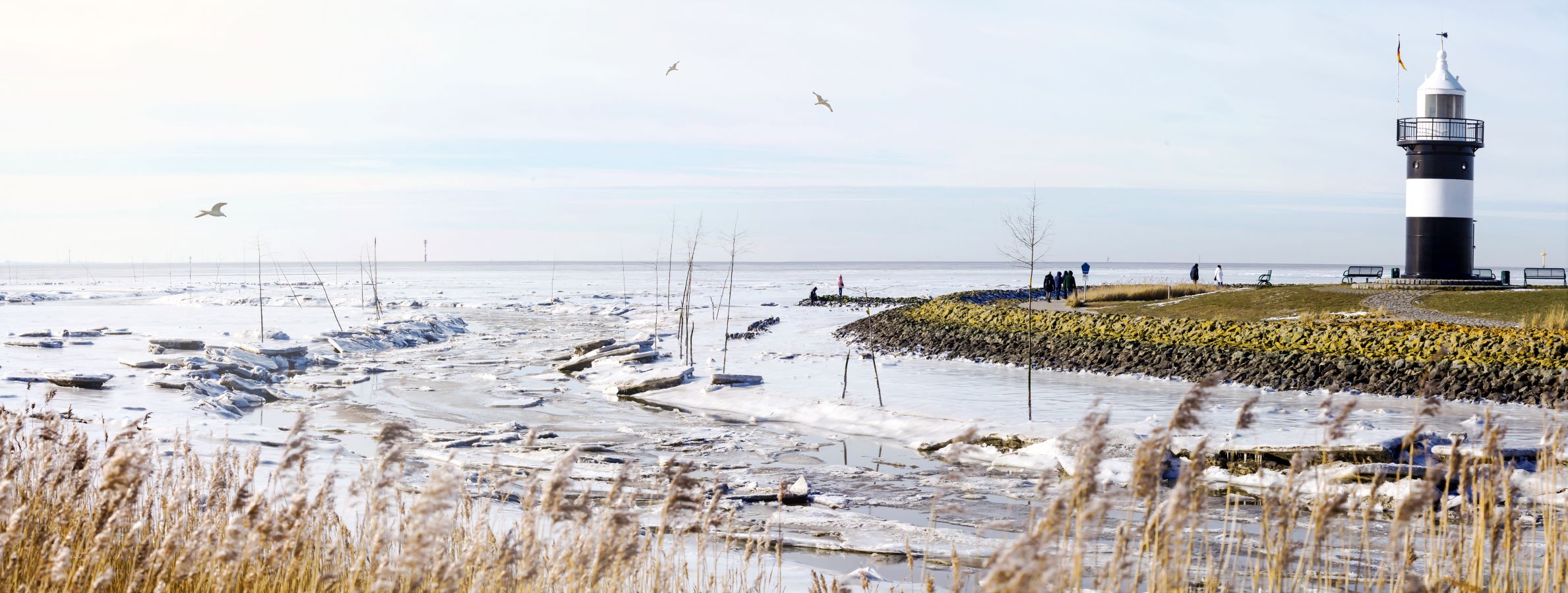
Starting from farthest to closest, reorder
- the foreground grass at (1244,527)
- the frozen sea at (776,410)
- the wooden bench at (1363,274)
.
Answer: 1. the wooden bench at (1363,274)
2. the frozen sea at (776,410)
3. the foreground grass at (1244,527)

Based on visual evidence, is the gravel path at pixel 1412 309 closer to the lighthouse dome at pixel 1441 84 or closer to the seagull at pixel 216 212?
the lighthouse dome at pixel 1441 84

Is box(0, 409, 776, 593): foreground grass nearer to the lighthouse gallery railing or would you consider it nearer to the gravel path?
the gravel path

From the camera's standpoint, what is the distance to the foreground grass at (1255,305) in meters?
27.4

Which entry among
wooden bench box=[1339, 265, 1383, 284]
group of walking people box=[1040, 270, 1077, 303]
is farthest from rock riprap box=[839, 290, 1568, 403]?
wooden bench box=[1339, 265, 1383, 284]

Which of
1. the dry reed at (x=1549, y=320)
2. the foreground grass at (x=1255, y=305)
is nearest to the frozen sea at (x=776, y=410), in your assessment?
the dry reed at (x=1549, y=320)

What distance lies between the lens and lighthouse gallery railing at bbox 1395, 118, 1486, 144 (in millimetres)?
31922

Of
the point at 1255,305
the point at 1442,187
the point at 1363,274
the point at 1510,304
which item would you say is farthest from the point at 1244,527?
the point at 1363,274

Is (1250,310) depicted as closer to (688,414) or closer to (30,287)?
(688,414)

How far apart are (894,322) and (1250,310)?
10651 mm

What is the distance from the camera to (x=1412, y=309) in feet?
87.0

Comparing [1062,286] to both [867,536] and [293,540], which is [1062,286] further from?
[293,540]

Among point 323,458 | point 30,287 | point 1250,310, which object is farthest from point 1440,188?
point 30,287

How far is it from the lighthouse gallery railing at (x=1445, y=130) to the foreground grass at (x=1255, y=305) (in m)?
4.92

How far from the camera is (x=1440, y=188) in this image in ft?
105
